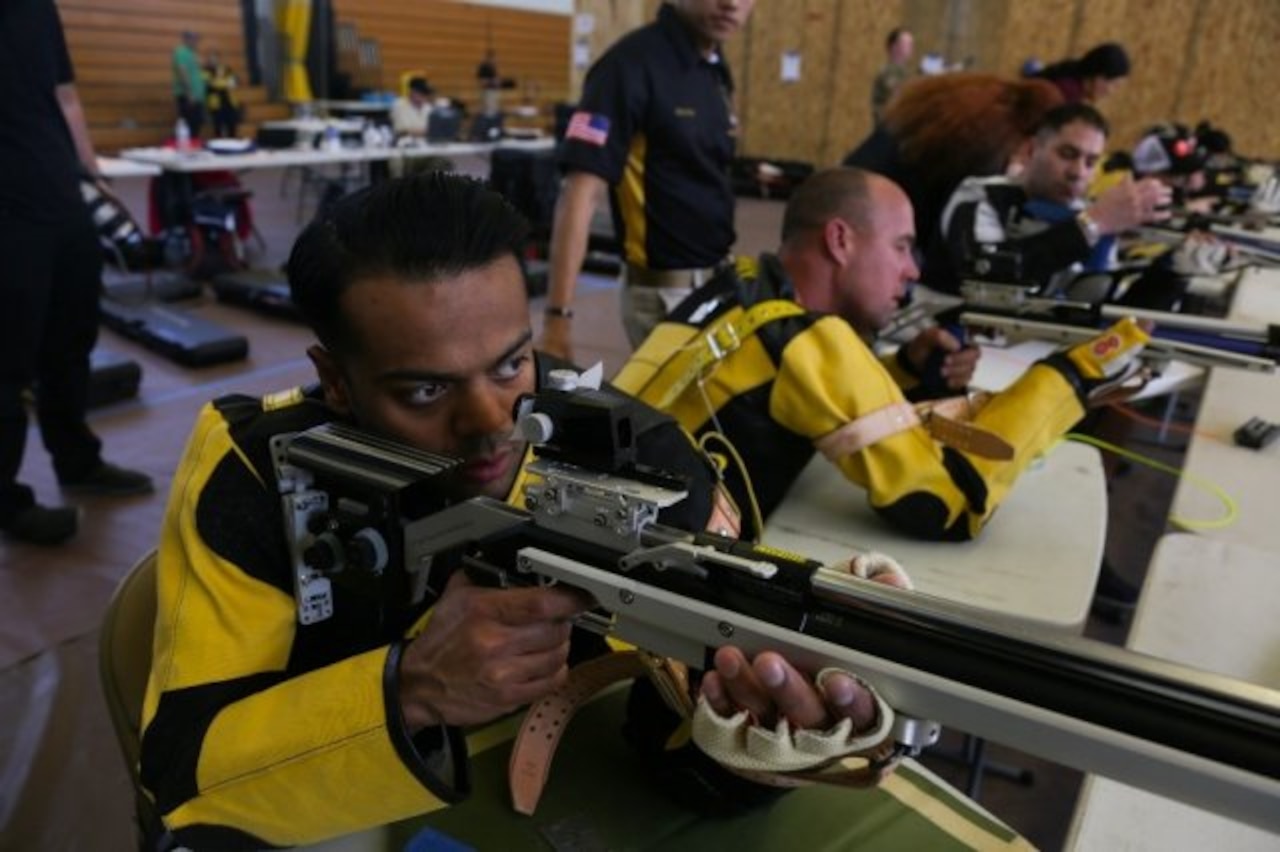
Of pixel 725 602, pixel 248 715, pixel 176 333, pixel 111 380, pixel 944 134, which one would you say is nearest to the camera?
pixel 725 602

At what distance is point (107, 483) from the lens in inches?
133

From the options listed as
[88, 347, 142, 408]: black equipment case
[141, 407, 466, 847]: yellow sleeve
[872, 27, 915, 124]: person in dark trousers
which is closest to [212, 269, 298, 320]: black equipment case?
[88, 347, 142, 408]: black equipment case

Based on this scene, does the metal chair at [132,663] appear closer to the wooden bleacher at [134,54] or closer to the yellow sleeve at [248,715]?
the yellow sleeve at [248,715]

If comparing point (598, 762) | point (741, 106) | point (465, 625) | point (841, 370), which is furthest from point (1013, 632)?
point (741, 106)

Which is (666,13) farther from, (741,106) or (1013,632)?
(741,106)

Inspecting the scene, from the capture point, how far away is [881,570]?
90 centimetres

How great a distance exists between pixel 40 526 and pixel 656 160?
231 cm

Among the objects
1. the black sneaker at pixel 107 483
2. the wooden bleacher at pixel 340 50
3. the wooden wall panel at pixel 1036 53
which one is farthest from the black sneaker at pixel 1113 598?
the wooden bleacher at pixel 340 50

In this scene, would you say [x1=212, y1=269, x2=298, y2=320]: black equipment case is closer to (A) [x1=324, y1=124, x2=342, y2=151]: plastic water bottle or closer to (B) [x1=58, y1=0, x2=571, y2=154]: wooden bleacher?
(A) [x1=324, y1=124, x2=342, y2=151]: plastic water bottle

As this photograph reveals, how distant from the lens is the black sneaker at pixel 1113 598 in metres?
2.99

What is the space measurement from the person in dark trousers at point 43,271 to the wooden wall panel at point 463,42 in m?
10.2

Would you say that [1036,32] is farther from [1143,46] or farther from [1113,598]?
[1113,598]

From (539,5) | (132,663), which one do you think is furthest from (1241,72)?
(132,663)

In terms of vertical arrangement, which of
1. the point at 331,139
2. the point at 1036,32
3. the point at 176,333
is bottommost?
the point at 176,333
